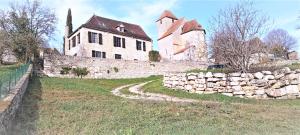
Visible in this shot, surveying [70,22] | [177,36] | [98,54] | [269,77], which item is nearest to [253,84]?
[269,77]

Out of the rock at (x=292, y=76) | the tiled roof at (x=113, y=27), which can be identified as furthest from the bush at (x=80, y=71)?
the rock at (x=292, y=76)

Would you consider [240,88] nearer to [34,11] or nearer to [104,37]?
[34,11]

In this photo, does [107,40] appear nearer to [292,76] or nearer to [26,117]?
[292,76]

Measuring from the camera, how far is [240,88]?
18.4 metres

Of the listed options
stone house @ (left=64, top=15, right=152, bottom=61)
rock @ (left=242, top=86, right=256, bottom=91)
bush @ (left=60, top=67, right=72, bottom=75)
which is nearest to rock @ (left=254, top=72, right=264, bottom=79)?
rock @ (left=242, top=86, right=256, bottom=91)

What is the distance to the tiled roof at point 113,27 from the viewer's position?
1683 inches

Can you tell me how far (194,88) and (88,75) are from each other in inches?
601

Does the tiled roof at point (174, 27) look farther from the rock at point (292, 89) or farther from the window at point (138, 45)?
the rock at point (292, 89)

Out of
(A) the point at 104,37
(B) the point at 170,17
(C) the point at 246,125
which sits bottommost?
(C) the point at 246,125

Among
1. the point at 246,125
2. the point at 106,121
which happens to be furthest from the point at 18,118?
the point at 246,125

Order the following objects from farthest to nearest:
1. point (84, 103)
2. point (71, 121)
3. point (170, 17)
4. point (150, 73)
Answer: point (170, 17) → point (150, 73) → point (84, 103) → point (71, 121)

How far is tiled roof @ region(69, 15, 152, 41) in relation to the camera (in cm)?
4275

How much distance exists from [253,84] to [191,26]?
1316 inches

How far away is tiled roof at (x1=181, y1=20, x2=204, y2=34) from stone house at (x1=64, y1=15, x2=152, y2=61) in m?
6.38
